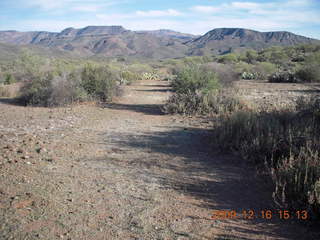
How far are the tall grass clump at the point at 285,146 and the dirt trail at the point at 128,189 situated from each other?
0.32 m

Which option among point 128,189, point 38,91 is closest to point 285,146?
point 128,189

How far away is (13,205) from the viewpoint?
4.23 m

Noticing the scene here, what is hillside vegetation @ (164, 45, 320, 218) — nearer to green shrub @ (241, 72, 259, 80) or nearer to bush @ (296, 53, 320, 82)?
bush @ (296, 53, 320, 82)

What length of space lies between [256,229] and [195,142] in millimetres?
3969

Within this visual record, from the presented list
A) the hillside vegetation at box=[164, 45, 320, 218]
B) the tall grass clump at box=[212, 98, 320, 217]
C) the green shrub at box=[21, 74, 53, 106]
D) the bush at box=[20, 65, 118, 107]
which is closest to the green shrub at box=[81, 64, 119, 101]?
the bush at box=[20, 65, 118, 107]

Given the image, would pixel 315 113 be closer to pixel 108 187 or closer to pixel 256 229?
pixel 256 229

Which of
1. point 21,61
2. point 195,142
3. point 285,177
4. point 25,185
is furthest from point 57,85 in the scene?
point 21,61

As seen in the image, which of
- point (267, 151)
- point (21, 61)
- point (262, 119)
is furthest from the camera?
point (21, 61)

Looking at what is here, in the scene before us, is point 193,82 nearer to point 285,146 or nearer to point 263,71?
point 285,146
